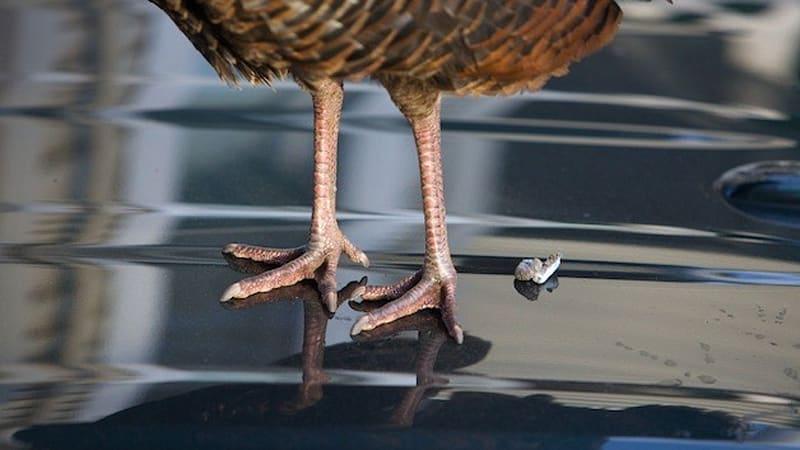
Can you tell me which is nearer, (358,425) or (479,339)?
(358,425)

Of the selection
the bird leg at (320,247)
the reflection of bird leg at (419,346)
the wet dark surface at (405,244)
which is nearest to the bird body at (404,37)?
the bird leg at (320,247)

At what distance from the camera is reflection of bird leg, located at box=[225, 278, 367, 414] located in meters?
1.90

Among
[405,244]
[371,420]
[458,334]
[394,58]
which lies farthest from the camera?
[405,244]

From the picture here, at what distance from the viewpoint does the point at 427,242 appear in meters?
2.51

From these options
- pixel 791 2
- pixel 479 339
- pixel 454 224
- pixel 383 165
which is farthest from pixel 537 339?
pixel 791 2

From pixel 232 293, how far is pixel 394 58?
506 millimetres

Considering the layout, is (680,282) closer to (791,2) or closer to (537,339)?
(537,339)

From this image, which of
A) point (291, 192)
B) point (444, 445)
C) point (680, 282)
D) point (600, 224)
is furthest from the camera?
point (291, 192)

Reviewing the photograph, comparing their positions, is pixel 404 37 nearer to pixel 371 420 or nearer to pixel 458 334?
pixel 458 334

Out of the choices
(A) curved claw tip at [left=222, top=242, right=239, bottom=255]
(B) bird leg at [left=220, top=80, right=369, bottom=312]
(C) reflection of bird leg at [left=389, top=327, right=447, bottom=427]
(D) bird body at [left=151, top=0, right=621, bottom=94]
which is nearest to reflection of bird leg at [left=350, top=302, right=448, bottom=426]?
(C) reflection of bird leg at [left=389, top=327, right=447, bottom=427]

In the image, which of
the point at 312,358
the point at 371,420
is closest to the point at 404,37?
the point at 312,358

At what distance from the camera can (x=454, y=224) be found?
2635 mm

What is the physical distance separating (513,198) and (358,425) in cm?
91

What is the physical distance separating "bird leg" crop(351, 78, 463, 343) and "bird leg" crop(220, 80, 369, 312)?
4.1 inches
